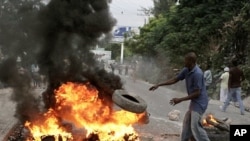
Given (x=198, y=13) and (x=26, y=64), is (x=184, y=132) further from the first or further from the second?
(x=198, y=13)

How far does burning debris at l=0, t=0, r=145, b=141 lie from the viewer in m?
8.27

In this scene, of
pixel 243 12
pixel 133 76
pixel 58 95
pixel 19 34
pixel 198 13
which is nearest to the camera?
pixel 58 95

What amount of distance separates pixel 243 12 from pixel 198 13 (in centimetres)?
344

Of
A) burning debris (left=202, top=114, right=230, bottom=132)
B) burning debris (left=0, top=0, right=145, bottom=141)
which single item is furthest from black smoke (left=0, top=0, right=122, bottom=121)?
burning debris (left=202, top=114, right=230, bottom=132)

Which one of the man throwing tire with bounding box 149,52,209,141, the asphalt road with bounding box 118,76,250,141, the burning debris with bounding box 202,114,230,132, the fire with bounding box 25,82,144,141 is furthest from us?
the asphalt road with bounding box 118,76,250,141

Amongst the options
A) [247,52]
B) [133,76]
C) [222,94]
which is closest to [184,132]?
[222,94]

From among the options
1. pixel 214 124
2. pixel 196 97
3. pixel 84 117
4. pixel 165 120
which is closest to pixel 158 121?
pixel 165 120

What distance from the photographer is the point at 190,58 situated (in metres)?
7.28

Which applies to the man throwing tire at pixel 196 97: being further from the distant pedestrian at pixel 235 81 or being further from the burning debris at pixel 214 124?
the distant pedestrian at pixel 235 81

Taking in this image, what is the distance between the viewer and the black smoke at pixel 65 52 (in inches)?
349

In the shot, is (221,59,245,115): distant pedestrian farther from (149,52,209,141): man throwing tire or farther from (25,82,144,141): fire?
(149,52,209,141): man throwing tire

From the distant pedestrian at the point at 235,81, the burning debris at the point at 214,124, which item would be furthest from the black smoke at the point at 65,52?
the distant pedestrian at the point at 235,81

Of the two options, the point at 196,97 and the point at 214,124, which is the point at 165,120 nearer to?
the point at 214,124

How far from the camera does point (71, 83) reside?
8664mm
